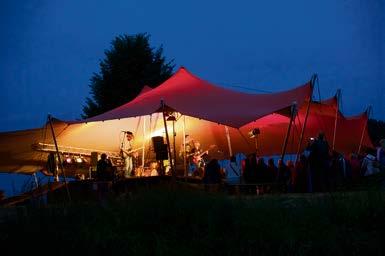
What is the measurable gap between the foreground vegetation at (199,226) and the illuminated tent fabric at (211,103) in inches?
217

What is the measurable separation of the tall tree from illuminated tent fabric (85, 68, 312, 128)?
44.6 feet

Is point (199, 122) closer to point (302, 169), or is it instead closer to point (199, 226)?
point (302, 169)

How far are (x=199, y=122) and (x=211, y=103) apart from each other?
3444 millimetres

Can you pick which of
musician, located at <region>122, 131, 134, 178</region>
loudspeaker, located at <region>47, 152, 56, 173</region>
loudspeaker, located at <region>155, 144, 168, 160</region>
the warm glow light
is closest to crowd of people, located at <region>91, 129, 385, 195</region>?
musician, located at <region>122, 131, 134, 178</region>

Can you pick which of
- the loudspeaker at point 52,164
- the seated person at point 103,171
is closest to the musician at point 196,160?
the seated person at point 103,171

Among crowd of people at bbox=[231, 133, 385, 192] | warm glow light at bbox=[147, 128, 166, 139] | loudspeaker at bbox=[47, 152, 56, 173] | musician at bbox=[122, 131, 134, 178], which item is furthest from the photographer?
warm glow light at bbox=[147, 128, 166, 139]

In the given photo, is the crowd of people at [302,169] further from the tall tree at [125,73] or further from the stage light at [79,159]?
the tall tree at [125,73]

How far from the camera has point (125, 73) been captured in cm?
2795

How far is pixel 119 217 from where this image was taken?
5.57 meters

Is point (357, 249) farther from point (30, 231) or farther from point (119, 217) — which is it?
point (30, 231)

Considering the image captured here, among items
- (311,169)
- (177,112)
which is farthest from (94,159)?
(311,169)

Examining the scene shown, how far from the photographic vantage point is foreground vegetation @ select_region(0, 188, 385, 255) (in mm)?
4797

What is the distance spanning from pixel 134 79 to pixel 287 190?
1717 centimetres

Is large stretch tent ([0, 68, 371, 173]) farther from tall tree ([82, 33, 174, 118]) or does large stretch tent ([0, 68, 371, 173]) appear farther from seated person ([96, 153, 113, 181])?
tall tree ([82, 33, 174, 118])
